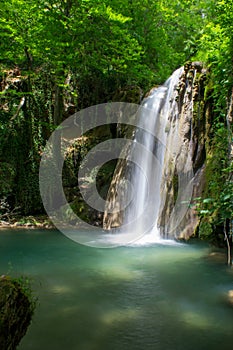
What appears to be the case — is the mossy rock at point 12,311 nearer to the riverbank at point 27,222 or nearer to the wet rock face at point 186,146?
the wet rock face at point 186,146

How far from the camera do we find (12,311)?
2.46 m

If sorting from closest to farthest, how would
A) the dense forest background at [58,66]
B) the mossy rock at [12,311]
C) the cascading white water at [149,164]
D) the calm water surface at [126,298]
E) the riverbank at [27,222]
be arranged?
the mossy rock at [12,311]
the calm water surface at [126,298]
the cascading white water at [149,164]
the riverbank at [27,222]
the dense forest background at [58,66]

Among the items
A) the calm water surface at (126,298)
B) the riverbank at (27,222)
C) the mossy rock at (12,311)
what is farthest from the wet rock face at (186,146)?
the mossy rock at (12,311)

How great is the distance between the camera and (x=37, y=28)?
10539 millimetres

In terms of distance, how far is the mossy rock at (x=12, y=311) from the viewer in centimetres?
235

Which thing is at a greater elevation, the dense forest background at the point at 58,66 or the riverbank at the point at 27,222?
the dense forest background at the point at 58,66

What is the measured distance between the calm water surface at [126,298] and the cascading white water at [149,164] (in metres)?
1.78

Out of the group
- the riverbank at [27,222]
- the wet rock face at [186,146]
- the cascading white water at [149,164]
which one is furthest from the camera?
the riverbank at [27,222]

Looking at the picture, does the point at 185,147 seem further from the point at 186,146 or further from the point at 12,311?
the point at 12,311

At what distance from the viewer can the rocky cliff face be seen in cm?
748

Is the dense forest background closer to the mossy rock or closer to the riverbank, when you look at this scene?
the riverbank

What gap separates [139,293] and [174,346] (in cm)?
146

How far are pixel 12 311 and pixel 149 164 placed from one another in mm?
7442

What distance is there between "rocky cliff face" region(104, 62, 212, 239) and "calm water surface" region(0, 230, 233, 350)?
2.59ft
